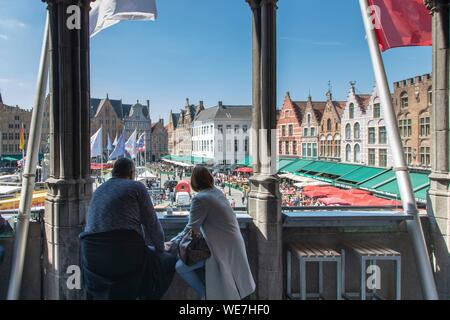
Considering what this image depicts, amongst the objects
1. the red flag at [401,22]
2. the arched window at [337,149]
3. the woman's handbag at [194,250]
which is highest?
the red flag at [401,22]

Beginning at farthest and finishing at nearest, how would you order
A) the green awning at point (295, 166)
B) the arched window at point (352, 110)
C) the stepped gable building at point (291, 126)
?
the stepped gable building at point (291, 126) → the arched window at point (352, 110) → the green awning at point (295, 166)

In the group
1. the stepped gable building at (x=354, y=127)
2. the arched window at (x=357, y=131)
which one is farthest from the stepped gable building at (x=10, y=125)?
the arched window at (x=357, y=131)

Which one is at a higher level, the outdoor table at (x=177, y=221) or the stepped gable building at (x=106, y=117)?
the stepped gable building at (x=106, y=117)

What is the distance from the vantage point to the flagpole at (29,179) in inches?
142

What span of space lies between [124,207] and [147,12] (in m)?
2.90

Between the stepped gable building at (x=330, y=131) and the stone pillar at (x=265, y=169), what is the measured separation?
33.5 metres

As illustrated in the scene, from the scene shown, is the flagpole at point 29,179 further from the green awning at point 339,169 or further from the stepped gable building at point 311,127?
the stepped gable building at point 311,127

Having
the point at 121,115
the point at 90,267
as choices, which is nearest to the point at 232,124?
the point at 121,115

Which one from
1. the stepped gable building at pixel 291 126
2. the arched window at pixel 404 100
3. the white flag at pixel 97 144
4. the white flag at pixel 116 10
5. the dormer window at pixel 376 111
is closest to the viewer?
the white flag at pixel 116 10

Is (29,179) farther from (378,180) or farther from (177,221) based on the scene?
(378,180)

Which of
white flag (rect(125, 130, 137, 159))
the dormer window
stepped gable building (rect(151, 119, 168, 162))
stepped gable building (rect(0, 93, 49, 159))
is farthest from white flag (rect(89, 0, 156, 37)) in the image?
stepped gable building (rect(151, 119, 168, 162))

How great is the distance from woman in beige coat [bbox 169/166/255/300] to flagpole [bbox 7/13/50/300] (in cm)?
192

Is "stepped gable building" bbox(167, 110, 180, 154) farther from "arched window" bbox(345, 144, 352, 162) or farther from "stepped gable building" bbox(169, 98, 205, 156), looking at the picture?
"arched window" bbox(345, 144, 352, 162)
